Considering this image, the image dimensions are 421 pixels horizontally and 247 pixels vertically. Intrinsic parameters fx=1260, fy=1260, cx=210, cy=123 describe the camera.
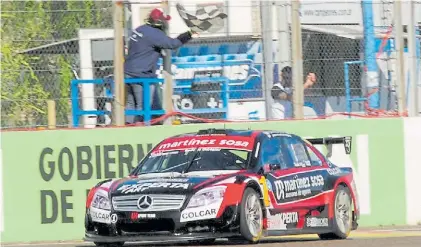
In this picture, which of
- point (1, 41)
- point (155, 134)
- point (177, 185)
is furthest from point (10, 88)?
point (177, 185)

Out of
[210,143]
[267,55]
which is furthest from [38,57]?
[210,143]

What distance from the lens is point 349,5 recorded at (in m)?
17.8

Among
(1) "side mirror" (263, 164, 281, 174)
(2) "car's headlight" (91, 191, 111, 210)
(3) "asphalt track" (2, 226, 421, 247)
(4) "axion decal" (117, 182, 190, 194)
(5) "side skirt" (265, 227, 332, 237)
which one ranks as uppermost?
(1) "side mirror" (263, 164, 281, 174)

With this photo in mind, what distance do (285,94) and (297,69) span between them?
37 cm

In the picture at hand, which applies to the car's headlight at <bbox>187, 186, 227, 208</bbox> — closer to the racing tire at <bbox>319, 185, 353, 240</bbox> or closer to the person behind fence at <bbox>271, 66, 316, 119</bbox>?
the racing tire at <bbox>319, 185, 353, 240</bbox>

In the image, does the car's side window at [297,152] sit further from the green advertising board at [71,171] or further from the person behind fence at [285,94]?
the person behind fence at [285,94]

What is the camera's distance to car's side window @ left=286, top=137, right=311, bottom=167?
44.5 feet

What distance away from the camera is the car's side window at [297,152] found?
1357cm

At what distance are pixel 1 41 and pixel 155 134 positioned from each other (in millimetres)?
2205

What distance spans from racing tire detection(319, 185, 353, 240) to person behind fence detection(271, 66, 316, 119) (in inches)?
106

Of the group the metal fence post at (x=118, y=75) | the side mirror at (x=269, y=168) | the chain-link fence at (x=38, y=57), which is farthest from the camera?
the metal fence post at (x=118, y=75)

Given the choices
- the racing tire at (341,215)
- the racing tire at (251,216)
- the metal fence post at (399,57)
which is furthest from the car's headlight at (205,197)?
the metal fence post at (399,57)

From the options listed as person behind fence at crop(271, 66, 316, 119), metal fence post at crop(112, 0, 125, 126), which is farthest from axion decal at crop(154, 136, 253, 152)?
person behind fence at crop(271, 66, 316, 119)

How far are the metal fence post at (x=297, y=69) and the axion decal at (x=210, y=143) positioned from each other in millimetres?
3383
